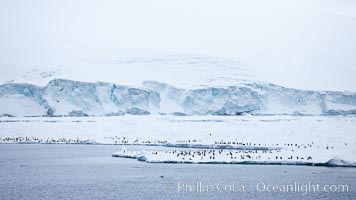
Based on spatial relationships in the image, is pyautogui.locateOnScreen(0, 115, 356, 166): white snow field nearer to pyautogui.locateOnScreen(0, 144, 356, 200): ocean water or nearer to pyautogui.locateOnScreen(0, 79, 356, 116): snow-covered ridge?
pyautogui.locateOnScreen(0, 144, 356, 200): ocean water

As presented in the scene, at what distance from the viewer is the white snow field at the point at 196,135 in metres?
29.7

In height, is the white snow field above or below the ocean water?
above

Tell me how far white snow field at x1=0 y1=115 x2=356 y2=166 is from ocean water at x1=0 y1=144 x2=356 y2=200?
2762 mm

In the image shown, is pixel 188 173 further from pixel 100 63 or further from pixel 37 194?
pixel 100 63

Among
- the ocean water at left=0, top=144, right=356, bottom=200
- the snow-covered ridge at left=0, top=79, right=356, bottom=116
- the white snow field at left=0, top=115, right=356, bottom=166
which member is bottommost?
the ocean water at left=0, top=144, right=356, bottom=200

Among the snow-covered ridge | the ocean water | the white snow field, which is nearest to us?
the ocean water

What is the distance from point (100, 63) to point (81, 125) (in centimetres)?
2665

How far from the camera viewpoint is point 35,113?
5547 centimetres

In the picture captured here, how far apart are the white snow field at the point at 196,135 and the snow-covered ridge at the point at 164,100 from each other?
346 cm

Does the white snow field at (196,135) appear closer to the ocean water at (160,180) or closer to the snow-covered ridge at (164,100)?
the ocean water at (160,180)

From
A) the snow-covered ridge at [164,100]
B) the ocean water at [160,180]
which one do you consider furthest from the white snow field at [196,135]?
the snow-covered ridge at [164,100]

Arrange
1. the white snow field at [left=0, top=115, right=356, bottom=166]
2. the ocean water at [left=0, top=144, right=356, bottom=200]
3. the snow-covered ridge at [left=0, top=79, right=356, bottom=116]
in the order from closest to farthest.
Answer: the ocean water at [left=0, top=144, right=356, bottom=200] < the white snow field at [left=0, top=115, right=356, bottom=166] < the snow-covered ridge at [left=0, top=79, right=356, bottom=116]

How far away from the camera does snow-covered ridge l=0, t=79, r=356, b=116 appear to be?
55.9 m

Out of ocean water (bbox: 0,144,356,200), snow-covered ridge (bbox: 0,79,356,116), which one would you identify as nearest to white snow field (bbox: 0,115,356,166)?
ocean water (bbox: 0,144,356,200)
